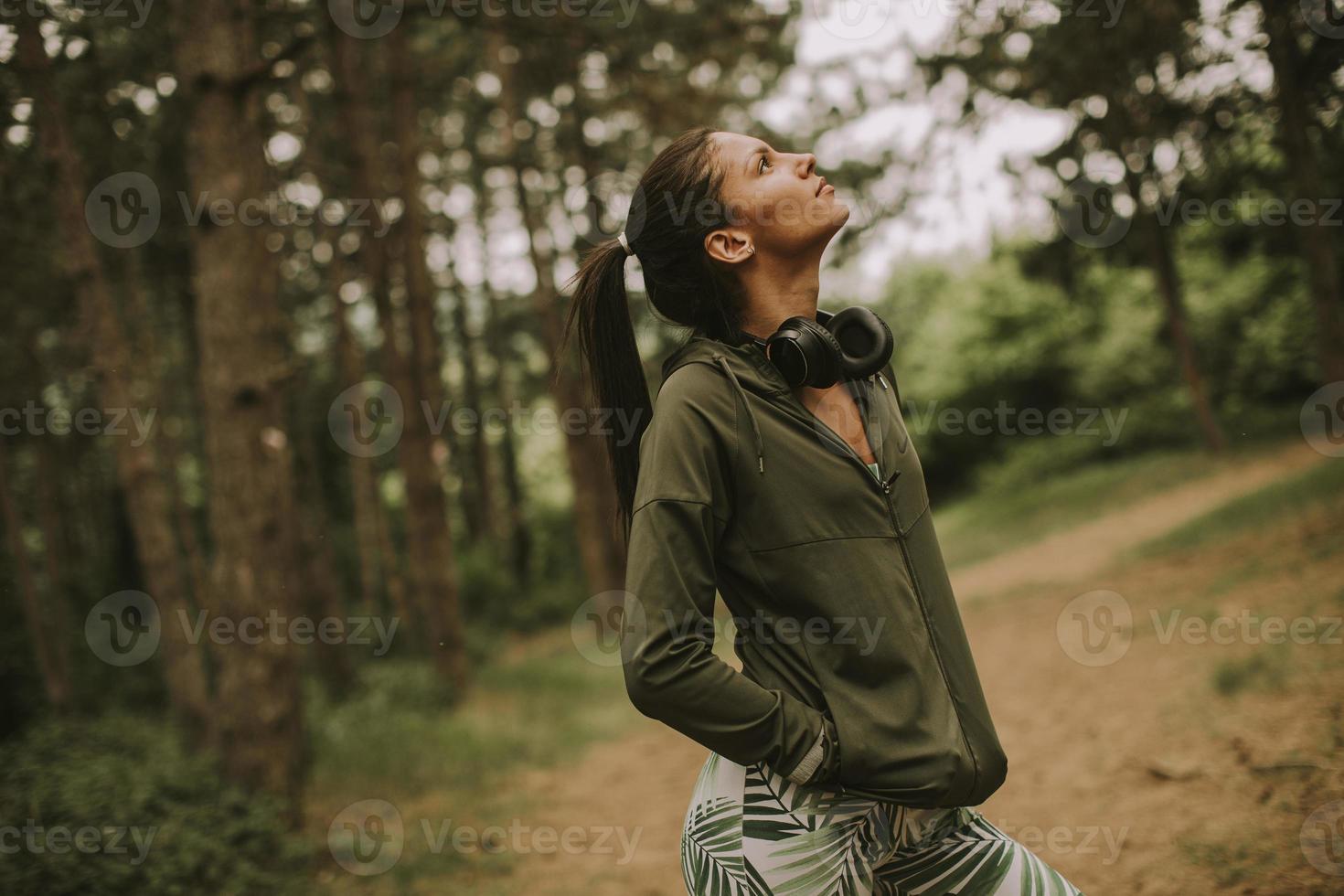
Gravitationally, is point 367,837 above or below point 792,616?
below

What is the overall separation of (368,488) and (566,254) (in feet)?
17.6

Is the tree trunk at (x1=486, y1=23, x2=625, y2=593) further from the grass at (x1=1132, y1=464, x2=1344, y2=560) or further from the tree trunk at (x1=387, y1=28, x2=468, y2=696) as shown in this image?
the grass at (x1=1132, y1=464, x2=1344, y2=560)

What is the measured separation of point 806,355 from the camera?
2014mm

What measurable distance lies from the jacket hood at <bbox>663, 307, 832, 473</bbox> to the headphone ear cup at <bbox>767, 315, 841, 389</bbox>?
0.10ft

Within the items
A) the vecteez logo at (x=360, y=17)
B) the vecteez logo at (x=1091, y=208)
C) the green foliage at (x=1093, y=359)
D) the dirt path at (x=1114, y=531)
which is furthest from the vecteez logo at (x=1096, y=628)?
the vecteez logo at (x=360, y=17)

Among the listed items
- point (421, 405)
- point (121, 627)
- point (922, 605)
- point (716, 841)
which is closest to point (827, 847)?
point (716, 841)

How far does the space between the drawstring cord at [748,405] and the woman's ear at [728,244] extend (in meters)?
0.27

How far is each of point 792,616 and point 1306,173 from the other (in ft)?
27.2

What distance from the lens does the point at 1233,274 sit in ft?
75.0

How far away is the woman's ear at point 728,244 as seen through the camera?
2146 millimetres

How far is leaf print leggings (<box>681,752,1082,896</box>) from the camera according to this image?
1.85m

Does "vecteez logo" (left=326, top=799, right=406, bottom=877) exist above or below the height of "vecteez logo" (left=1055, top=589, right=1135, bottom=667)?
above

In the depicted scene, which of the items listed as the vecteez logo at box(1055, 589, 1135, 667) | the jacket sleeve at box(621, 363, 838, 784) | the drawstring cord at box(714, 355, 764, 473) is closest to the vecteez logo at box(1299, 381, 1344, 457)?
the vecteez logo at box(1055, 589, 1135, 667)

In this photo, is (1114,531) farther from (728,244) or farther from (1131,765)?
(728,244)
